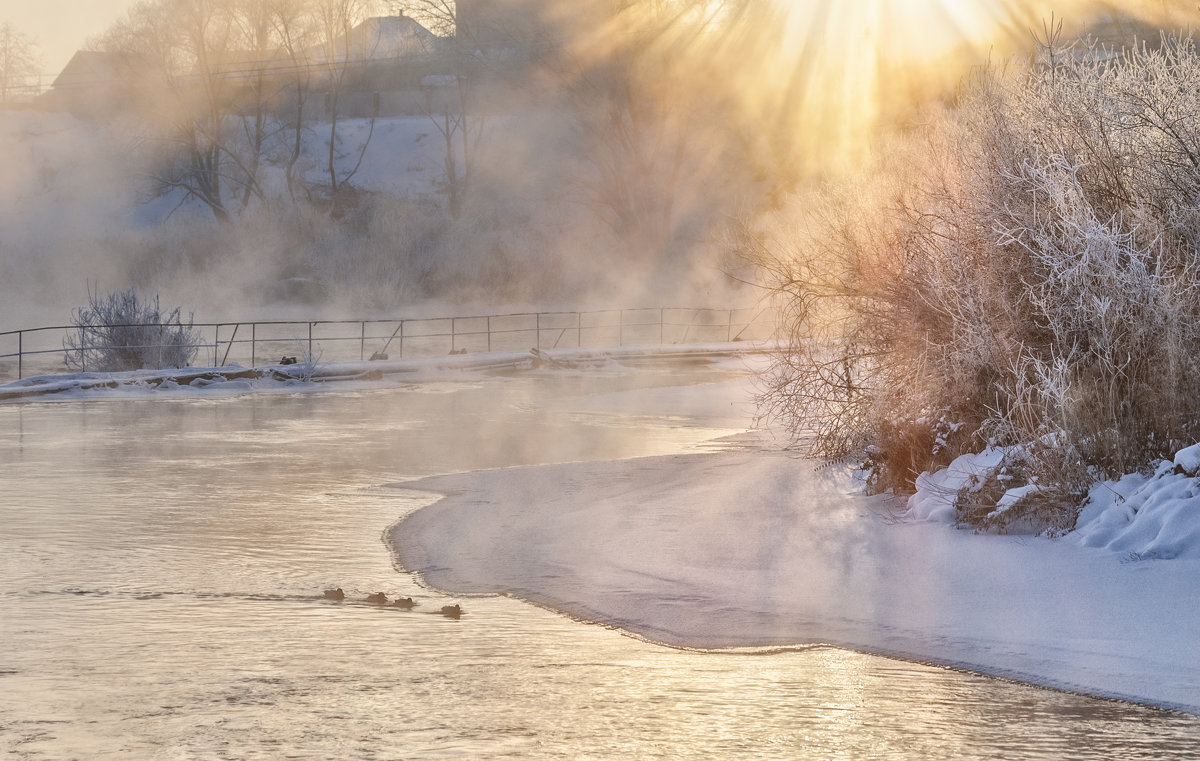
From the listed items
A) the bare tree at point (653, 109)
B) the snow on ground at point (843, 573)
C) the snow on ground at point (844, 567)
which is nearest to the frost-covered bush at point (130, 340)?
the snow on ground at point (844, 567)

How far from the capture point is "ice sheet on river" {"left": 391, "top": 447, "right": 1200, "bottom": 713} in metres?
8.44

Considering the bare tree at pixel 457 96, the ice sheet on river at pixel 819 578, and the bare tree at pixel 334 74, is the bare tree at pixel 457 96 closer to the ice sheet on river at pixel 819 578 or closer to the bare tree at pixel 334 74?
the bare tree at pixel 334 74

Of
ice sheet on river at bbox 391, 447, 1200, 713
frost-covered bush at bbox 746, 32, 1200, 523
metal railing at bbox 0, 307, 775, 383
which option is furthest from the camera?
metal railing at bbox 0, 307, 775, 383

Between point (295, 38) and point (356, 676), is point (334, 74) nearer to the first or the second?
point (295, 38)

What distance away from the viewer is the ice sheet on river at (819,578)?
27.7ft

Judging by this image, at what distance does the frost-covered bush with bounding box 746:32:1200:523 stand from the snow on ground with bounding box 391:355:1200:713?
2.48 feet

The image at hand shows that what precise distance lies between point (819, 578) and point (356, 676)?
12.6 feet

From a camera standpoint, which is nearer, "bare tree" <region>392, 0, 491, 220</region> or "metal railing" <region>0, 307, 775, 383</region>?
"metal railing" <region>0, 307, 775, 383</region>

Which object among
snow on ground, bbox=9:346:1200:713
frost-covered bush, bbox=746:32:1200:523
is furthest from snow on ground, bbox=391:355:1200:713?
frost-covered bush, bbox=746:32:1200:523

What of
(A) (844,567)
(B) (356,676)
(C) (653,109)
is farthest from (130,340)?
(C) (653,109)

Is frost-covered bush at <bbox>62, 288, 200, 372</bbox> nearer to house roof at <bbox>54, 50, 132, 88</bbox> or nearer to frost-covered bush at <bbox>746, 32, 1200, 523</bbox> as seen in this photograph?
frost-covered bush at <bbox>746, 32, 1200, 523</bbox>

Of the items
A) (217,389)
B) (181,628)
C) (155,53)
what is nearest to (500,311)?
(155,53)

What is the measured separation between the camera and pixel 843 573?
10.5m

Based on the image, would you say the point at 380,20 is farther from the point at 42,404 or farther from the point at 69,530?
the point at 69,530
